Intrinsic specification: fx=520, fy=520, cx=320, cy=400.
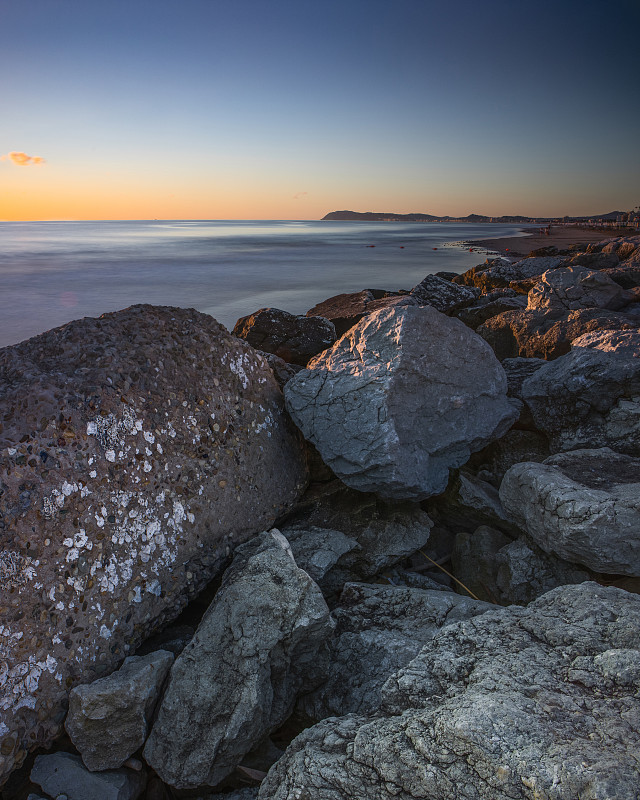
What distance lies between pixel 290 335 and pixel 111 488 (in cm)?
374

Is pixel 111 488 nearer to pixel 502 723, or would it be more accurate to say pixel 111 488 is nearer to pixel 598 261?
pixel 502 723

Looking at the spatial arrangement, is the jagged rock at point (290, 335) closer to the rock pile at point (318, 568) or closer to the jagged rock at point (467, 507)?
the rock pile at point (318, 568)

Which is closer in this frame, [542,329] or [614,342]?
[614,342]

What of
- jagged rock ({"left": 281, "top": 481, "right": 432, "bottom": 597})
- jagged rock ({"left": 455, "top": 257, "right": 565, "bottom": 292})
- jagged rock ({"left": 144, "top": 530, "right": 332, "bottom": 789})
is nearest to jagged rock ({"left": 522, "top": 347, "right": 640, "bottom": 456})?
jagged rock ({"left": 281, "top": 481, "right": 432, "bottom": 597})

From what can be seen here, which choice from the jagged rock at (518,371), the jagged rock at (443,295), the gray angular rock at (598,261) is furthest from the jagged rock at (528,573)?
the gray angular rock at (598,261)

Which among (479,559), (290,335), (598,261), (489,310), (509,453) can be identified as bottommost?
(479,559)

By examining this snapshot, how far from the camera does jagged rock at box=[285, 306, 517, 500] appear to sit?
10.3 ft

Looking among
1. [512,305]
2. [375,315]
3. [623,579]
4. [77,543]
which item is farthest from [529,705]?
[512,305]

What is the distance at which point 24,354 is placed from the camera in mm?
2748

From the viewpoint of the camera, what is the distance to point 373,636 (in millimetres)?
2490

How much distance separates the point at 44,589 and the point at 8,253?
3740cm

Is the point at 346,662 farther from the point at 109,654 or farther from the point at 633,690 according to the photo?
the point at 633,690

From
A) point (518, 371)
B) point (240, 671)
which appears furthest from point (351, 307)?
point (240, 671)

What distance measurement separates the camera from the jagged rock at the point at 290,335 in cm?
586
